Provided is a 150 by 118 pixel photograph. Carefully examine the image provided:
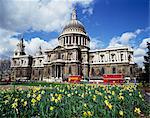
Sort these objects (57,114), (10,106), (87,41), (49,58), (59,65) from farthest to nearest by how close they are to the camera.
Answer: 1. (87,41)
2. (49,58)
3. (59,65)
4. (10,106)
5. (57,114)

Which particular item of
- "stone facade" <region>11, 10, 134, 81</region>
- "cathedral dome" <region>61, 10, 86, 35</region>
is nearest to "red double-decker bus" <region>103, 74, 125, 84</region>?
"stone facade" <region>11, 10, 134, 81</region>

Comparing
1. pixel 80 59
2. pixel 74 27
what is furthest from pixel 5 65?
pixel 80 59

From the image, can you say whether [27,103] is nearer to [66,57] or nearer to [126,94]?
[126,94]

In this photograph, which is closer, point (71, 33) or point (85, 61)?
point (85, 61)

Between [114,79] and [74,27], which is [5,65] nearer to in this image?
[74,27]

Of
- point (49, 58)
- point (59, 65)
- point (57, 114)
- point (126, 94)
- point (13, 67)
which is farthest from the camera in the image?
point (13, 67)

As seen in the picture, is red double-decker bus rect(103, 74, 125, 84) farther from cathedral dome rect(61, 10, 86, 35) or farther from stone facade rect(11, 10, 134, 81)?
cathedral dome rect(61, 10, 86, 35)

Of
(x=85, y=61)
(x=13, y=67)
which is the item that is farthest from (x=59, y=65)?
(x=13, y=67)

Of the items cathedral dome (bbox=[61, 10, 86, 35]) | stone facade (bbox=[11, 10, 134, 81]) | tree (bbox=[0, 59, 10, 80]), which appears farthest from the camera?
tree (bbox=[0, 59, 10, 80])

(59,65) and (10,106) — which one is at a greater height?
(59,65)

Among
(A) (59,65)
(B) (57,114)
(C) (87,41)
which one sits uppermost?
(C) (87,41)

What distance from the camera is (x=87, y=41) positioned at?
260 feet

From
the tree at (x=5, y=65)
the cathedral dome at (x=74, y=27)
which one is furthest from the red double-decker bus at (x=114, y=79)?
the tree at (x=5, y=65)

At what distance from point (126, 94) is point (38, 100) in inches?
177
